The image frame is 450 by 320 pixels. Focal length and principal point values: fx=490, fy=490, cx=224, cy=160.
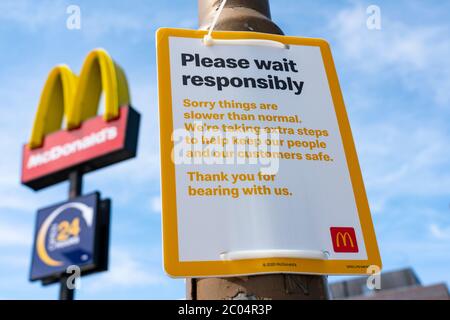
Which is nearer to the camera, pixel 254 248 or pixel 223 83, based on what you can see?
pixel 254 248

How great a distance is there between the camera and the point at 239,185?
2150 mm

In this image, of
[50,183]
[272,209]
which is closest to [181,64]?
[272,209]

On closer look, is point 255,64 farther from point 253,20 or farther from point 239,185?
point 239,185

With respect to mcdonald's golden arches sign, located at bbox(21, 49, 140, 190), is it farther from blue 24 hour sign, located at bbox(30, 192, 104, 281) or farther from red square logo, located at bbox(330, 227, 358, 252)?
red square logo, located at bbox(330, 227, 358, 252)

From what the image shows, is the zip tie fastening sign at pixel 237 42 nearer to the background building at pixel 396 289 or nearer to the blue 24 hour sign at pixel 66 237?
the blue 24 hour sign at pixel 66 237

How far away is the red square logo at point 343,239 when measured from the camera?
2.09 metres

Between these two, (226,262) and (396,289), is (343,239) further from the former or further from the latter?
(396,289)

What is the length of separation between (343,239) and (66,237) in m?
18.6

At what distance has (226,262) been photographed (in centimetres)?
198

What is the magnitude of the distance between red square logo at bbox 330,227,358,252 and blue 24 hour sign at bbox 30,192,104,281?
16.4 metres

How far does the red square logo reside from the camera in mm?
2090

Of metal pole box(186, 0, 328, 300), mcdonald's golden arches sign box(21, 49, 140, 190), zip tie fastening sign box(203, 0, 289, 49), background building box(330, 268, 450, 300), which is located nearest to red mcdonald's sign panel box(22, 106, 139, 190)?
mcdonald's golden arches sign box(21, 49, 140, 190)

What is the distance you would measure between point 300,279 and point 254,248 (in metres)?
0.24

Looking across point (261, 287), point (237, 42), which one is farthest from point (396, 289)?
point (261, 287)
